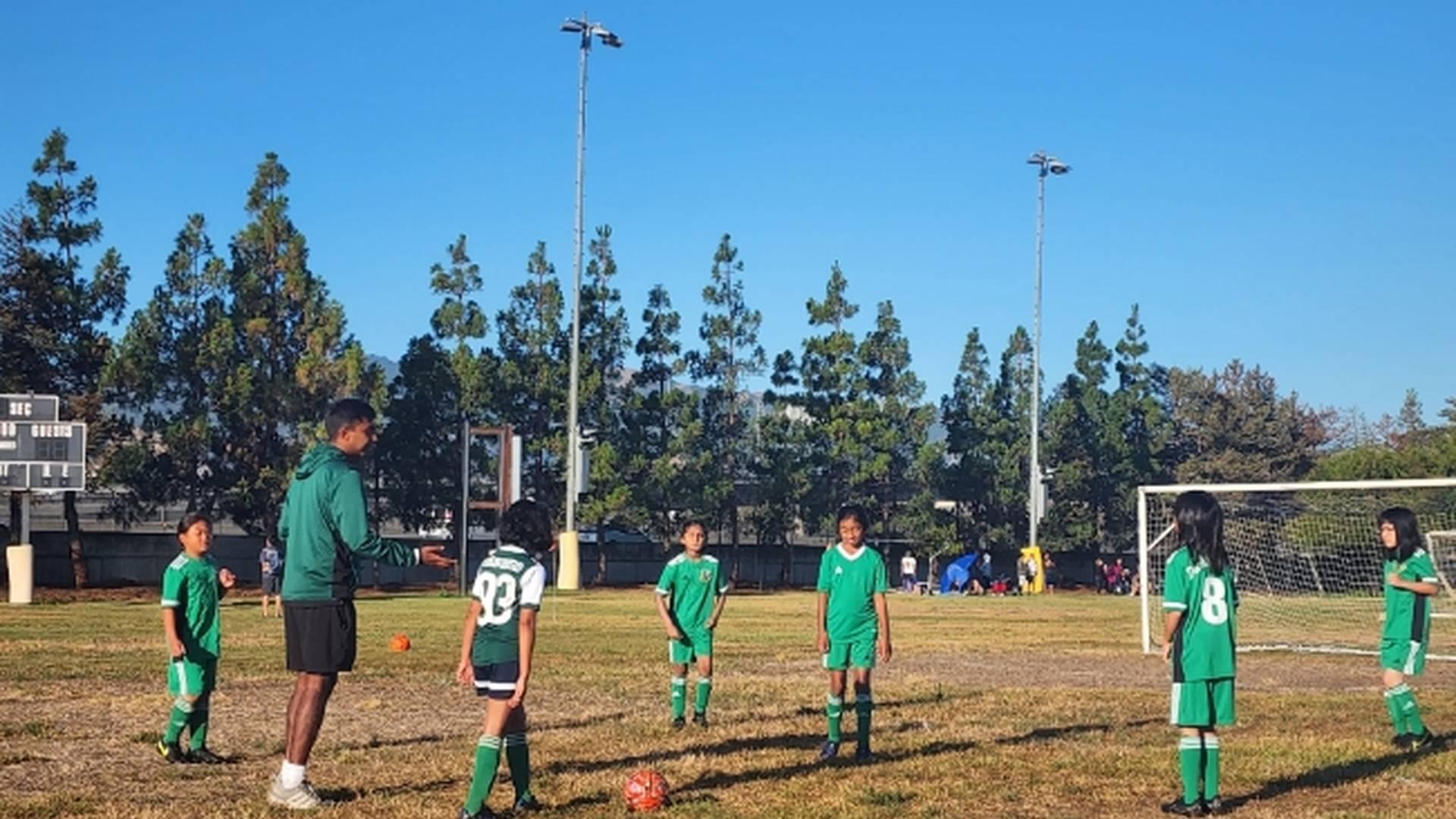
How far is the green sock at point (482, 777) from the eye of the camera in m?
9.38

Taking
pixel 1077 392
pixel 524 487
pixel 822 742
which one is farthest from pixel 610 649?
pixel 1077 392

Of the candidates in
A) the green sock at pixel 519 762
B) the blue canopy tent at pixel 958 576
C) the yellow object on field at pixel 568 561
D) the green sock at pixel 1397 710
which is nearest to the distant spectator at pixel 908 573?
the blue canopy tent at pixel 958 576

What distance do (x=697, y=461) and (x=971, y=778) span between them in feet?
184

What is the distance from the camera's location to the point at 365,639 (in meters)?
27.3

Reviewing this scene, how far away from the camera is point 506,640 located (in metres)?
9.62

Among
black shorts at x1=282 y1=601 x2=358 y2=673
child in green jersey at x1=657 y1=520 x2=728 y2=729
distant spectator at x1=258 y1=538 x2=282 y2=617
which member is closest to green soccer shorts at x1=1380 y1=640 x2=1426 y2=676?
child in green jersey at x1=657 y1=520 x2=728 y2=729

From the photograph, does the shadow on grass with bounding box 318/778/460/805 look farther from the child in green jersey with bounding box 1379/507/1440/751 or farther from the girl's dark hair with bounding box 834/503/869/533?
the child in green jersey with bounding box 1379/507/1440/751

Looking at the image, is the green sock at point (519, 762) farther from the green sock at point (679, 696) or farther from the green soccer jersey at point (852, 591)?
the green sock at point (679, 696)

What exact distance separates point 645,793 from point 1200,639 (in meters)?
3.51

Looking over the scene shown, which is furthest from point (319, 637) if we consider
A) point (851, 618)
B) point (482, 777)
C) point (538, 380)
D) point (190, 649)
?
point (538, 380)

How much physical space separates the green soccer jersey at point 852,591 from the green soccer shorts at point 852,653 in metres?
0.02

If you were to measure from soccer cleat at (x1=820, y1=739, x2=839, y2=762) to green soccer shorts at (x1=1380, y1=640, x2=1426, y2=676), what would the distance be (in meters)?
4.78

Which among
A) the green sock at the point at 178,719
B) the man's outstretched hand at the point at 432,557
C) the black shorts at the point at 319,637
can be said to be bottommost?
the green sock at the point at 178,719

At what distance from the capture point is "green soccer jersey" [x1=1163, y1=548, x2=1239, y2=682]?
33.3ft
